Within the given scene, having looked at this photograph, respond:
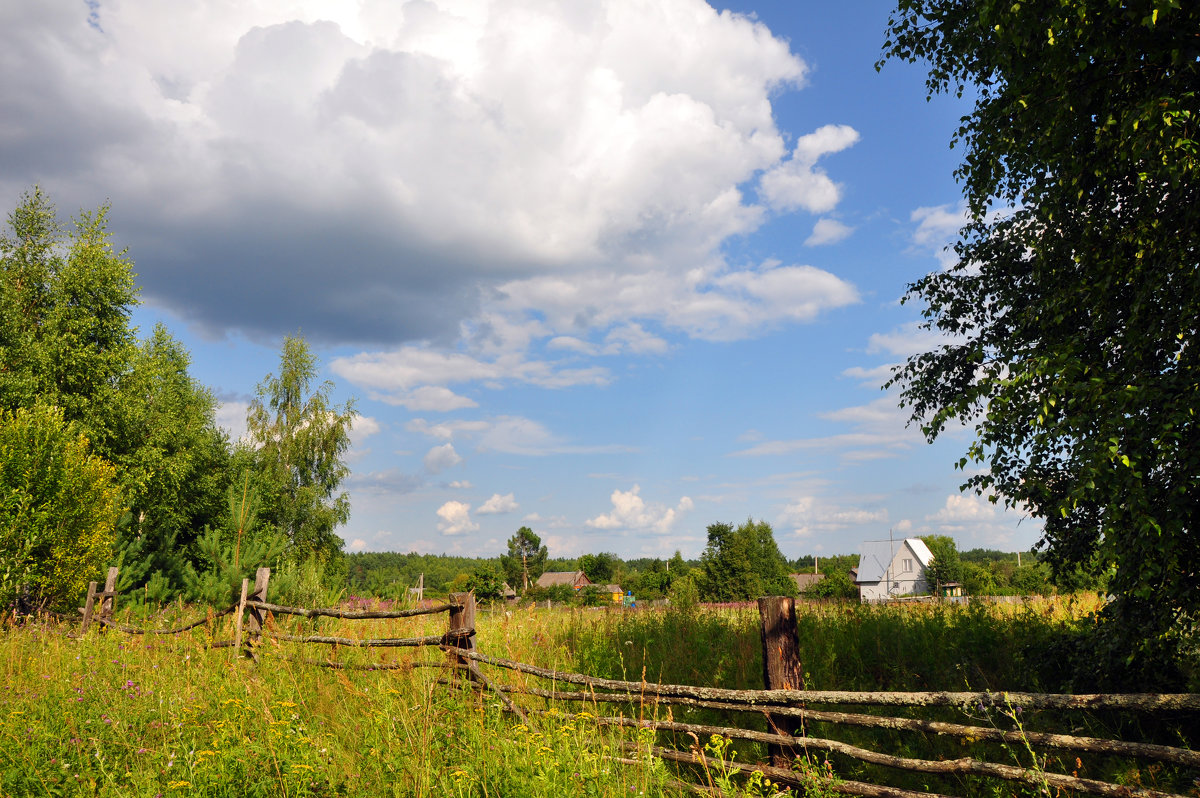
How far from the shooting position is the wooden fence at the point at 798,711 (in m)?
3.58

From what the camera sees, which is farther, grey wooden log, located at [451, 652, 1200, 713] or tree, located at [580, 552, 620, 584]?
tree, located at [580, 552, 620, 584]

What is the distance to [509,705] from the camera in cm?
510

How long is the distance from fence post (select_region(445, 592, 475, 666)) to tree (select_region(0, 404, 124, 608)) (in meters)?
10.6

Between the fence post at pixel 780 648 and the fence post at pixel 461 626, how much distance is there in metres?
2.68

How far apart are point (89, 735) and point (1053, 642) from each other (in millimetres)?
9185

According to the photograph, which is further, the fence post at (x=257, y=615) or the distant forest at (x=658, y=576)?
the distant forest at (x=658, y=576)

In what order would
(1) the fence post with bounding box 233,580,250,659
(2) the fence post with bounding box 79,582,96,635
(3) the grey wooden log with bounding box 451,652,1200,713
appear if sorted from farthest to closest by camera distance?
(2) the fence post with bounding box 79,582,96,635 < (1) the fence post with bounding box 233,580,250,659 < (3) the grey wooden log with bounding box 451,652,1200,713

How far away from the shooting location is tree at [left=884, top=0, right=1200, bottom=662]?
4.60 m

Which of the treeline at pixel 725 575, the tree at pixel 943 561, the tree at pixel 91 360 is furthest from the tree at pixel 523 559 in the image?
the tree at pixel 91 360

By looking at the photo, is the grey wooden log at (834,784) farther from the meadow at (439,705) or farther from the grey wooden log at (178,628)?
the grey wooden log at (178,628)

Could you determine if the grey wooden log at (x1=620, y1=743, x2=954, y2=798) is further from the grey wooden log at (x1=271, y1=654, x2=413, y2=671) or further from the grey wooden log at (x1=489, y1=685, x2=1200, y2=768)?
the grey wooden log at (x1=271, y1=654, x2=413, y2=671)

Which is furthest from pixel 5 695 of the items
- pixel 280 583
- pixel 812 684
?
pixel 812 684

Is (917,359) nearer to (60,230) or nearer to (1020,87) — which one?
(1020,87)

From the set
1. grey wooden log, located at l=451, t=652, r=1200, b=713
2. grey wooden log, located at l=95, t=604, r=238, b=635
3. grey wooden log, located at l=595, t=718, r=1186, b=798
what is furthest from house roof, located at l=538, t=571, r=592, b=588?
grey wooden log, located at l=595, t=718, r=1186, b=798
